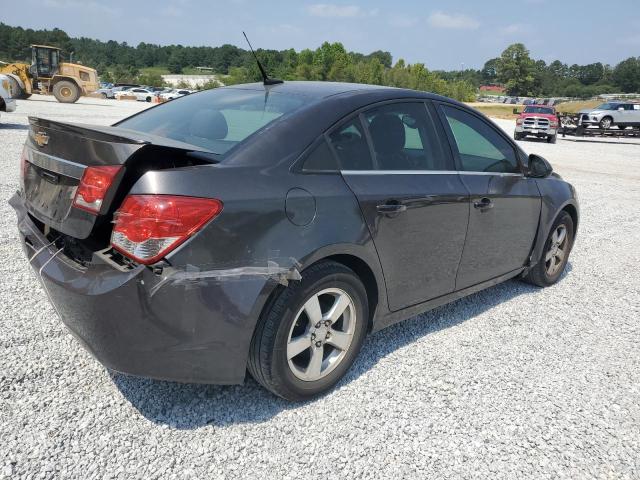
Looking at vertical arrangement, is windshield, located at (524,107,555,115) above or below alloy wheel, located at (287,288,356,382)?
above

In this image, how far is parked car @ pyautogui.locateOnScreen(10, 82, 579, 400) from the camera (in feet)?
6.93

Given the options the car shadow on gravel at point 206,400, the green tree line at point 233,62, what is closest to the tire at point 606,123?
the car shadow on gravel at point 206,400

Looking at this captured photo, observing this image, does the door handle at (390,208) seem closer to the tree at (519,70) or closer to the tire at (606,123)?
the tire at (606,123)

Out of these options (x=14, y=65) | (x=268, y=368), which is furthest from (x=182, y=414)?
(x=14, y=65)

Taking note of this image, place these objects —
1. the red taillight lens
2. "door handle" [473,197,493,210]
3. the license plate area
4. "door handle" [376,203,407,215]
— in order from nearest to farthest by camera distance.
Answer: the red taillight lens
the license plate area
"door handle" [376,203,407,215]
"door handle" [473,197,493,210]

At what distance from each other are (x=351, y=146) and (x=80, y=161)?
4.39ft

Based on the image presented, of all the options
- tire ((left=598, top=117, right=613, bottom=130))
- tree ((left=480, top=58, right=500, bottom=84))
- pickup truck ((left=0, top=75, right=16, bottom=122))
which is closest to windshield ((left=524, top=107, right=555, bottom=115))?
tire ((left=598, top=117, right=613, bottom=130))

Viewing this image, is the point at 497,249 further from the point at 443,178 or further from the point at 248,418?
the point at 248,418

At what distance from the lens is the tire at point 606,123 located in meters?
27.6

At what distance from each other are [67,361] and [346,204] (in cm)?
179

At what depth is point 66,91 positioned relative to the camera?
28828 millimetres

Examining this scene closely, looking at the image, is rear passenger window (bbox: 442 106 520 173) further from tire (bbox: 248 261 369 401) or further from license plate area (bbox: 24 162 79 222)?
license plate area (bbox: 24 162 79 222)

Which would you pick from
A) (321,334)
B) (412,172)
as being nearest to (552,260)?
Answer: (412,172)

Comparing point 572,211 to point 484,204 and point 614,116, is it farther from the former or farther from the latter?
point 614,116
